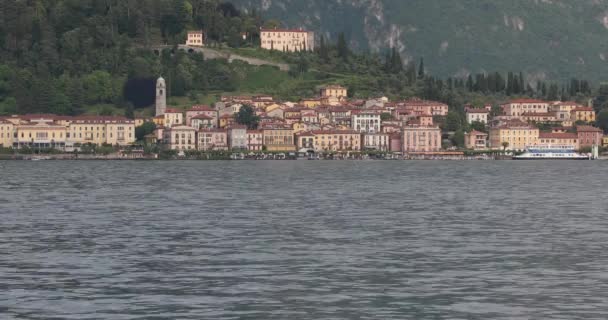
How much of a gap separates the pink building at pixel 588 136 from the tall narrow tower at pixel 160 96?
169 feet

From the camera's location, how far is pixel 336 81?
195875 millimetres

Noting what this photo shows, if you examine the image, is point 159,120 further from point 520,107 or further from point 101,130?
point 520,107

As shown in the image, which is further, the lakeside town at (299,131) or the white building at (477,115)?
the white building at (477,115)

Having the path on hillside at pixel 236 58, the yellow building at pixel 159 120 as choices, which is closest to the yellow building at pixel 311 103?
the path on hillside at pixel 236 58

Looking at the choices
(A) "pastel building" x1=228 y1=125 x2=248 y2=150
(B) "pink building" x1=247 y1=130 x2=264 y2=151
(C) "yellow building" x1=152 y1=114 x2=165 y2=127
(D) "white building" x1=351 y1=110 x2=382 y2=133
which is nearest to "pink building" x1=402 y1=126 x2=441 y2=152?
(D) "white building" x1=351 y1=110 x2=382 y2=133

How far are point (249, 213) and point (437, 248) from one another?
15852 millimetres

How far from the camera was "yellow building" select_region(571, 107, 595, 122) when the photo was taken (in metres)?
196

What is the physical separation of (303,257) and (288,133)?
138718mm

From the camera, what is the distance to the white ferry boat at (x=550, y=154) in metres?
174

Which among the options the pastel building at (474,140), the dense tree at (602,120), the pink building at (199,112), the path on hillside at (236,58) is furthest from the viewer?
the path on hillside at (236,58)

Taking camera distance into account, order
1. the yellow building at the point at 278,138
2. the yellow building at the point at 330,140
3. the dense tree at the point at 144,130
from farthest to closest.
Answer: the yellow building at the point at 330,140, the dense tree at the point at 144,130, the yellow building at the point at 278,138

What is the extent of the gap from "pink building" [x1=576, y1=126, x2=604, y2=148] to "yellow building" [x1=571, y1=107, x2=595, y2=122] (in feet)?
28.0

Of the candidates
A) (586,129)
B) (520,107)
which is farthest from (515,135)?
(520,107)

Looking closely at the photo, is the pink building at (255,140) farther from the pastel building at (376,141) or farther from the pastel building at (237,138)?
the pastel building at (376,141)
